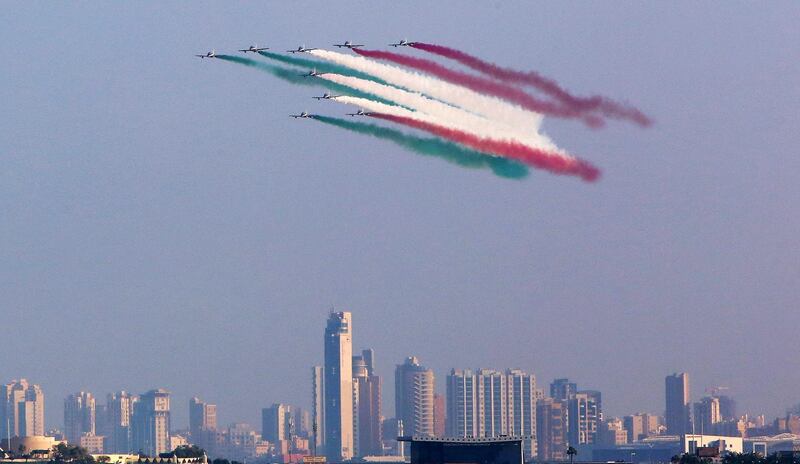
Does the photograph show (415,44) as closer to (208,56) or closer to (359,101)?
(359,101)

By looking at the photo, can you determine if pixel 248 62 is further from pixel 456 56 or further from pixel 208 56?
pixel 456 56

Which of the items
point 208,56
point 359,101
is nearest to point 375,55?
point 359,101

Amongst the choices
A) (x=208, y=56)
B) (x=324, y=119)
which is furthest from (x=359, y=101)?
(x=208, y=56)

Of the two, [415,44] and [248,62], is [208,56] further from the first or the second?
[415,44]

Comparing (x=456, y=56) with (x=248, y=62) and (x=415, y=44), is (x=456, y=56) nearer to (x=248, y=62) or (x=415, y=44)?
(x=415, y=44)

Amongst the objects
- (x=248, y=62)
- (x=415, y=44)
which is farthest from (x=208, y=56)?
(x=415, y=44)
